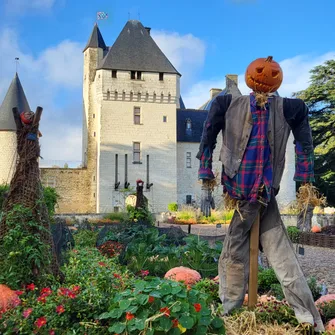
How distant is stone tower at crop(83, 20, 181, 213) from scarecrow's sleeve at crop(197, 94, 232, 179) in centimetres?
2751

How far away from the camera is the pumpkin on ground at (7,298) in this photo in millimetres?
3170

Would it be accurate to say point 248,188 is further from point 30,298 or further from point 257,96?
point 30,298

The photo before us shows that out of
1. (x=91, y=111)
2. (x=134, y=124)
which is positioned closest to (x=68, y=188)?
(x=91, y=111)

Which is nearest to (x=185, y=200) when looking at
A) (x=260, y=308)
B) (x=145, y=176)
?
(x=145, y=176)

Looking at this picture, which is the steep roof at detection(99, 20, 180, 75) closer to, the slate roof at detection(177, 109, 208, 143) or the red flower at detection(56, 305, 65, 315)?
the slate roof at detection(177, 109, 208, 143)

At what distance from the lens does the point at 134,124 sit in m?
32.3

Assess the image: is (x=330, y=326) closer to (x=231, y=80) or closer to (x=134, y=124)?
(x=134, y=124)

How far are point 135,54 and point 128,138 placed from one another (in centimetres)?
547

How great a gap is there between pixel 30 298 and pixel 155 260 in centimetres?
291

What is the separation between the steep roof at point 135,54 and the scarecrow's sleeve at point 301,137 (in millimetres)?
29148

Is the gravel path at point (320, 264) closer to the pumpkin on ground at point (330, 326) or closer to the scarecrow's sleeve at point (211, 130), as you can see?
the pumpkin on ground at point (330, 326)

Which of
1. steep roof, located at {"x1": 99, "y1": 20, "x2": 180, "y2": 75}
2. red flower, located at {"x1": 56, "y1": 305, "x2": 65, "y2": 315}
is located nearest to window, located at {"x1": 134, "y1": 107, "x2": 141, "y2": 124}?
steep roof, located at {"x1": 99, "y1": 20, "x2": 180, "y2": 75}

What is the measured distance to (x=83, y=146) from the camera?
119 feet

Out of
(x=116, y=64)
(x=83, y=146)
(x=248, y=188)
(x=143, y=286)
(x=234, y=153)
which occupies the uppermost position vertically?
(x=116, y=64)
